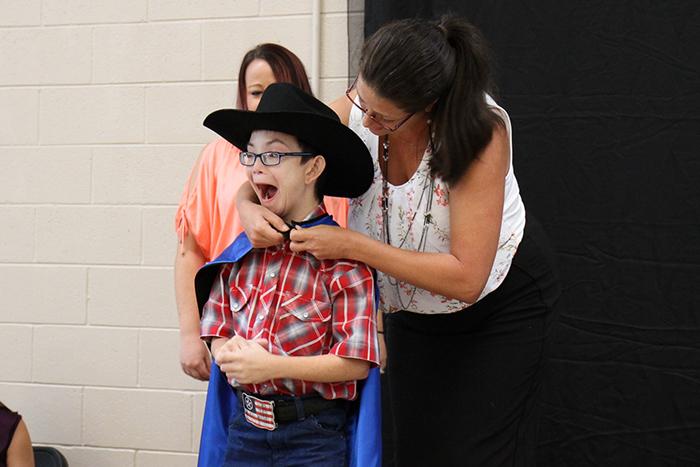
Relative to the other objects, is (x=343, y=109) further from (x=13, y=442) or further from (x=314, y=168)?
(x=13, y=442)

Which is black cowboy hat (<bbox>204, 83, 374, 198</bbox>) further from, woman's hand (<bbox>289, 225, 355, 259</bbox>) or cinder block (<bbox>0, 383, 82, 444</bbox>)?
cinder block (<bbox>0, 383, 82, 444</bbox>)

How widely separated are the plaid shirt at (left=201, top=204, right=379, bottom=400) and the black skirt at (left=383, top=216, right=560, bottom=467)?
10.6 inches

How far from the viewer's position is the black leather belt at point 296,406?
4.89 feet

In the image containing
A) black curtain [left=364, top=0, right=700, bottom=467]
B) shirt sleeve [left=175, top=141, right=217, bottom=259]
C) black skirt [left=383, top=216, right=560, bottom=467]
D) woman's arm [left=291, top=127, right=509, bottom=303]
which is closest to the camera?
woman's arm [left=291, top=127, right=509, bottom=303]

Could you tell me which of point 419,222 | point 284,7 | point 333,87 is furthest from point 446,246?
point 284,7

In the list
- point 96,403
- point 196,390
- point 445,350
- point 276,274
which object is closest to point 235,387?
point 276,274

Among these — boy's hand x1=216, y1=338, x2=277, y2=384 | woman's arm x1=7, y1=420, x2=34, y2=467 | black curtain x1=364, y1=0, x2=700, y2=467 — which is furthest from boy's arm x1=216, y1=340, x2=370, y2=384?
woman's arm x1=7, y1=420, x2=34, y2=467

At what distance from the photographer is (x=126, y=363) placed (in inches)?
112

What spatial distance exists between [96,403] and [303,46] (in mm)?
1320

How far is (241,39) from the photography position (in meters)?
2.72

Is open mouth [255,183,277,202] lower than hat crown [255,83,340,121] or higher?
lower

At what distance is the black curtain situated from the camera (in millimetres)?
2318

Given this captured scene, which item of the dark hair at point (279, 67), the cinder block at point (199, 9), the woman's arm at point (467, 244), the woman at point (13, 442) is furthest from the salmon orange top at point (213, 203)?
the woman at point (13, 442)

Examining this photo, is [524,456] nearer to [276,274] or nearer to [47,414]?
[276,274]
